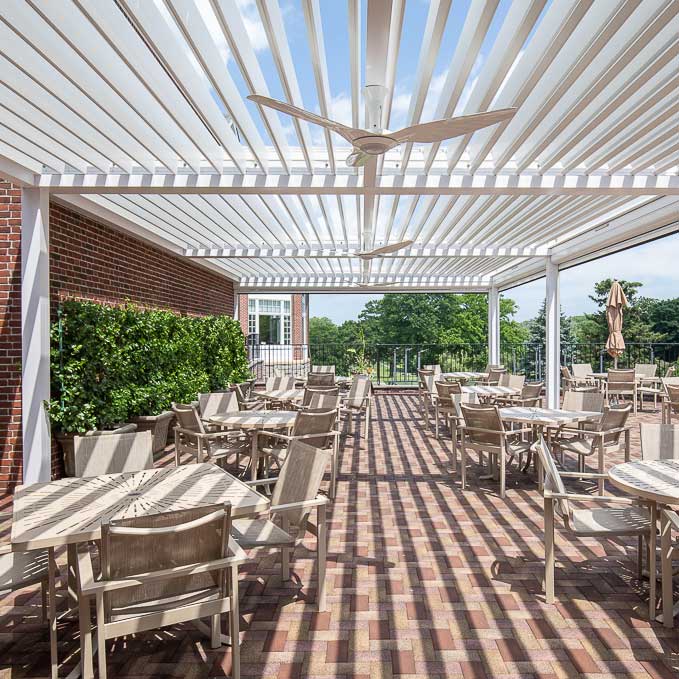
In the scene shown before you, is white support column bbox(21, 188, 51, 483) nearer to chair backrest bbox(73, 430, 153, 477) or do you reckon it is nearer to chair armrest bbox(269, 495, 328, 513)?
chair backrest bbox(73, 430, 153, 477)

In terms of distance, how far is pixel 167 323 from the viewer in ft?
25.7

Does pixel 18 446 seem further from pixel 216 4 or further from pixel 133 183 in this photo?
pixel 216 4

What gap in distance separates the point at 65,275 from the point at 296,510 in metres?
4.53

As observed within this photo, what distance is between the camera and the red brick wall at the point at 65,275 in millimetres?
5445

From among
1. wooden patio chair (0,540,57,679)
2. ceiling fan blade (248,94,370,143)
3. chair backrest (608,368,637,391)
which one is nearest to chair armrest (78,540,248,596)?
wooden patio chair (0,540,57,679)

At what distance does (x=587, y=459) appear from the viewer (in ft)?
22.1

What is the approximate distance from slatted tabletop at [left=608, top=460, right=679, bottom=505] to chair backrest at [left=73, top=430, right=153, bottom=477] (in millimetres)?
2930

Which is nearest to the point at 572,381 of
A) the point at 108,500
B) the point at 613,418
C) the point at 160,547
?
the point at 613,418

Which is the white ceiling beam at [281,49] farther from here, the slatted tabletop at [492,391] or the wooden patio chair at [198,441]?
the slatted tabletop at [492,391]

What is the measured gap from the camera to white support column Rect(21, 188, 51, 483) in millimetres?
5184

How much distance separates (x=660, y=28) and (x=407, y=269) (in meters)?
10.1

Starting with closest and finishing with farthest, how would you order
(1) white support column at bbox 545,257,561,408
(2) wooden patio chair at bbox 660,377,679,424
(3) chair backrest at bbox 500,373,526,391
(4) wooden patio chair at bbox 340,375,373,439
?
(2) wooden patio chair at bbox 660,377,679,424
(4) wooden patio chair at bbox 340,375,373,439
(3) chair backrest at bbox 500,373,526,391
(1) white support column at bbox 545,257,561,408

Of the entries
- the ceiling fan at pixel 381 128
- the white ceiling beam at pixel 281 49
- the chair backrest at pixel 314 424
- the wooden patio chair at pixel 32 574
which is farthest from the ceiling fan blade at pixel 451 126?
the wooden patio chair at pixel 32 574

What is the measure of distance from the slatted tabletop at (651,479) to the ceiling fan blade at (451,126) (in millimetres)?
2155
